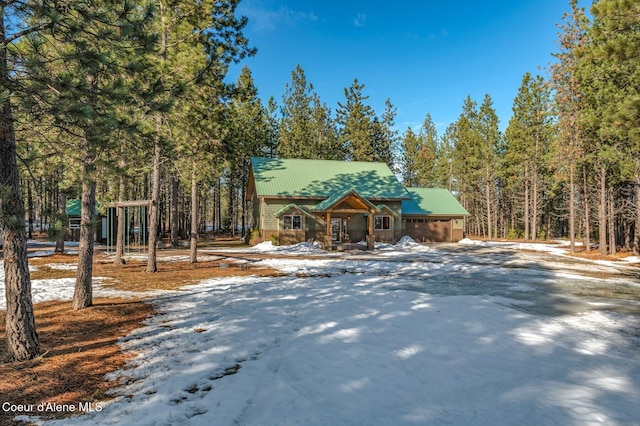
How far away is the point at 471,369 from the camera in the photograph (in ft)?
17.1

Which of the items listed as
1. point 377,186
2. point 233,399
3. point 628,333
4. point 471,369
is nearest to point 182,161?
point 233,399

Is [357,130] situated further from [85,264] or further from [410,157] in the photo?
[85,264]

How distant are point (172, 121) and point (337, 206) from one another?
15.6 metres

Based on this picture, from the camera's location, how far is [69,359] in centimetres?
522

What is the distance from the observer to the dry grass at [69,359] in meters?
4.14

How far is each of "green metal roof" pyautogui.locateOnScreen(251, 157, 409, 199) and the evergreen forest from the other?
678cm

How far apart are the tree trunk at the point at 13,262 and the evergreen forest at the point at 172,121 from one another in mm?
16

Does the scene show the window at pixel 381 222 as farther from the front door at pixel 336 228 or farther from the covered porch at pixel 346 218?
the front door at pixel 336 228

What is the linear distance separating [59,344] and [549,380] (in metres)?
7.68

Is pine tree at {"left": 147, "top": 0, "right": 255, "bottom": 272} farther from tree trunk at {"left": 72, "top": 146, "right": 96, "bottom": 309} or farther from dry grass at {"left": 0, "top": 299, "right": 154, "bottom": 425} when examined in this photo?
dry grass at {"left": 0, "top": 299, "right": 154, "bottom": 425}

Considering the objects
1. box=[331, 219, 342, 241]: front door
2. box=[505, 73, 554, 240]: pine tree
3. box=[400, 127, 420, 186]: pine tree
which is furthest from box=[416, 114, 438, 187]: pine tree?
box=[331, 219, 342, 241]: front door

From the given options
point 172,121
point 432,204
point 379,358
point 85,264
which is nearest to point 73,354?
point 85,264

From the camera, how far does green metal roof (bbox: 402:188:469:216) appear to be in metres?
34.7

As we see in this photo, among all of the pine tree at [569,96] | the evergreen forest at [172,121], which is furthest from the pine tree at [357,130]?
the pine tree at [569,96]
